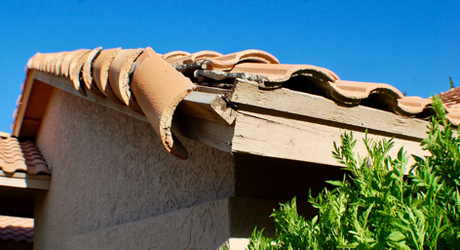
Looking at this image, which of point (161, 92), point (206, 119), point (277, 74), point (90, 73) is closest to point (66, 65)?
point (90, 73)

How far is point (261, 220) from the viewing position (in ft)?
7.47

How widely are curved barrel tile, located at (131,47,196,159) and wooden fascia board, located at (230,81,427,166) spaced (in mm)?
330

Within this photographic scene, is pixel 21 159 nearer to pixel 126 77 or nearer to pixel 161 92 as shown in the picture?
pixel 126 77

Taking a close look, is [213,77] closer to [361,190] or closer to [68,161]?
[361,190]

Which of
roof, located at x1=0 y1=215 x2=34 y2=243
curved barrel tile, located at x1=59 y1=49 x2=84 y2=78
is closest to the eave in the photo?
curved barrel tile, located at x1=59 y1=49 x2=84 y2=78

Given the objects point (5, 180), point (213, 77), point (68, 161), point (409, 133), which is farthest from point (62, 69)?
point (409, 133)

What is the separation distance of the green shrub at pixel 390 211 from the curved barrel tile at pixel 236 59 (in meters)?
0.99

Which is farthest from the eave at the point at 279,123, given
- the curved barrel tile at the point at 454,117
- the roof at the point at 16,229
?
the roof at the point at 16,229

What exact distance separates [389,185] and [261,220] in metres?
1.23

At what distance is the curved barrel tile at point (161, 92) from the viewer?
5.74ft

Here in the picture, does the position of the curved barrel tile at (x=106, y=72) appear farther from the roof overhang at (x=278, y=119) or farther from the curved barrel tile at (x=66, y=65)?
the curved barrel tile at (x=66, y=65)

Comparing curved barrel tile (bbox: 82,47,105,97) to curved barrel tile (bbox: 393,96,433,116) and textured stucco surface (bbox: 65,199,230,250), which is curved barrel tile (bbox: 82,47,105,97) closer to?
textured stucco surface (bbox: 65,199,230,250)

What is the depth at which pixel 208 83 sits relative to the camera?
199cm

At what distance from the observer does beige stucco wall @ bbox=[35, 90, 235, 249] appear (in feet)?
8.13
